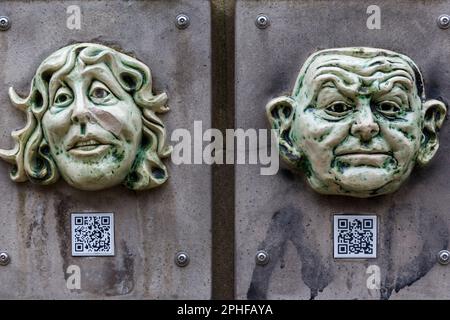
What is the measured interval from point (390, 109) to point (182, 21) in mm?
505

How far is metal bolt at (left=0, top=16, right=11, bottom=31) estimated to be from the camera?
233cm

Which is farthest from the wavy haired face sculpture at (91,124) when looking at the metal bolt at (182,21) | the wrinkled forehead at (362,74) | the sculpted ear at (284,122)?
the wrinkled forehead at (362,74)

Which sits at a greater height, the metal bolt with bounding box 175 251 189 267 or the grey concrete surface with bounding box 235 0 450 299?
the grey concrete surface with bounding box 235 0 450 299

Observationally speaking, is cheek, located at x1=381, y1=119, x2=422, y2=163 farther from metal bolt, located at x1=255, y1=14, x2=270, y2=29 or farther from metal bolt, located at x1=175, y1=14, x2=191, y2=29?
metal bolt, located at x1=175, y1=14, x2=191, y2=29

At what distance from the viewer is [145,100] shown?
7.48 ft

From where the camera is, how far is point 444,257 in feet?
7.61

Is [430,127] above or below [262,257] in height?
above

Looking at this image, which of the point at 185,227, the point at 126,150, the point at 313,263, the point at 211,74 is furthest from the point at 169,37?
the point at 313,263

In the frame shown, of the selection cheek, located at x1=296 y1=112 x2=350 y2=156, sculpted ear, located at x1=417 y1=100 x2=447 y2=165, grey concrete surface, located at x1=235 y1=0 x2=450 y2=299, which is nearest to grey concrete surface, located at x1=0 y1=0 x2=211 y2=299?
grey concrete surface, located at x1=235 y1=0 x2=450 y2=299

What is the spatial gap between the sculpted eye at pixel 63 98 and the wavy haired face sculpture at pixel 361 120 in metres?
0.50

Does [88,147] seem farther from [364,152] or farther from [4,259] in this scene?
[364,152]

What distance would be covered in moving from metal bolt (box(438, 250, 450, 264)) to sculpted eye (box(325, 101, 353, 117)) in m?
0.40

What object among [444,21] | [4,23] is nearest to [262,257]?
[444,21]

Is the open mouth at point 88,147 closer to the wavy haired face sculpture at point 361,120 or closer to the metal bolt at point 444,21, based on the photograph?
the wavy haired face sculpture at point 361,120
